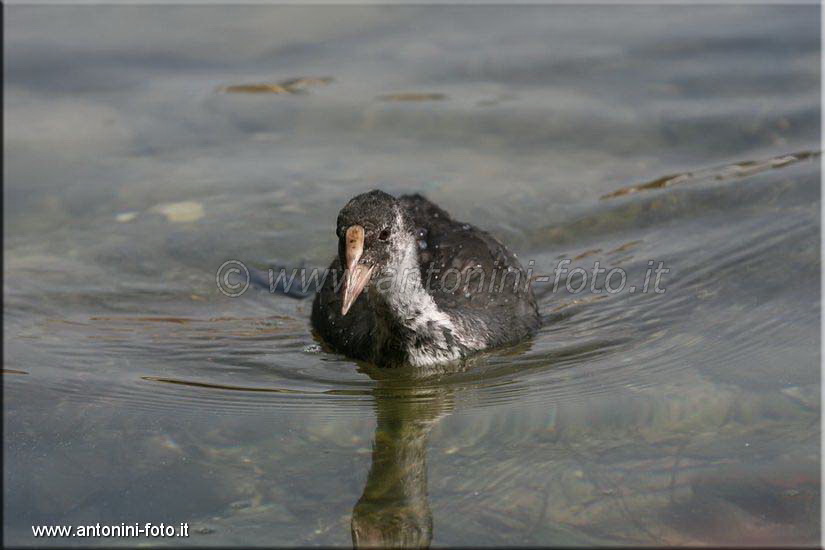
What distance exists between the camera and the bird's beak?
6027mm

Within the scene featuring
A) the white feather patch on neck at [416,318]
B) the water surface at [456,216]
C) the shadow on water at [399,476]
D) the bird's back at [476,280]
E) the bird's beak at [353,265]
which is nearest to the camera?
the shadow on water at [399,476]

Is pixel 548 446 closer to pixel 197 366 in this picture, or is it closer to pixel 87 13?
pixel 197 366

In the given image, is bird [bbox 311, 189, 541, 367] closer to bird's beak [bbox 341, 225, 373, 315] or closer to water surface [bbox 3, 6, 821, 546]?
bird's beak [bbox 341, 225, 373, 315]

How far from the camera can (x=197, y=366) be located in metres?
6.68

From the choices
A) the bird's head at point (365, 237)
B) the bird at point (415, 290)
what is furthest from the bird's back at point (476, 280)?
the bird's head at point (365, 237)

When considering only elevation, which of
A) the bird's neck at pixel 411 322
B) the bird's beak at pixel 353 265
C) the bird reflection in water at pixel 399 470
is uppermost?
the bird's beak at pixel 353 265

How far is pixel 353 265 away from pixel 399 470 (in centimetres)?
120

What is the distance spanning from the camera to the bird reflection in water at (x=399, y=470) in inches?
192

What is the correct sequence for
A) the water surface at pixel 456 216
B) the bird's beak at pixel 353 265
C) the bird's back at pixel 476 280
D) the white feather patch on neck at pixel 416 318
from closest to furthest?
the water surface at pixel 456 216
the bird's beak at pixel 353 265
the white feather patch on neck at pixel 416 318
the bird's back at pixel 476 280

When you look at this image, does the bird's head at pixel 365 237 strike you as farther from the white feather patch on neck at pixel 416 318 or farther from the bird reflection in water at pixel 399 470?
the bird reflection in water at pixel 399 470

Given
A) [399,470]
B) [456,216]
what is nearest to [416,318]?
[399,470]

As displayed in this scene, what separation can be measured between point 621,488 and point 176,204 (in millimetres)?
5217

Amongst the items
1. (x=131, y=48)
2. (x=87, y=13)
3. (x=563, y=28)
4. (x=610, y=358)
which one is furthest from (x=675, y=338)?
(x=87, y=13)

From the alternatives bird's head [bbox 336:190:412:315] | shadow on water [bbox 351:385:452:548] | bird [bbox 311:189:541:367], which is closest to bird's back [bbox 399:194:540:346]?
bird [bbox 311:189:541:367]
